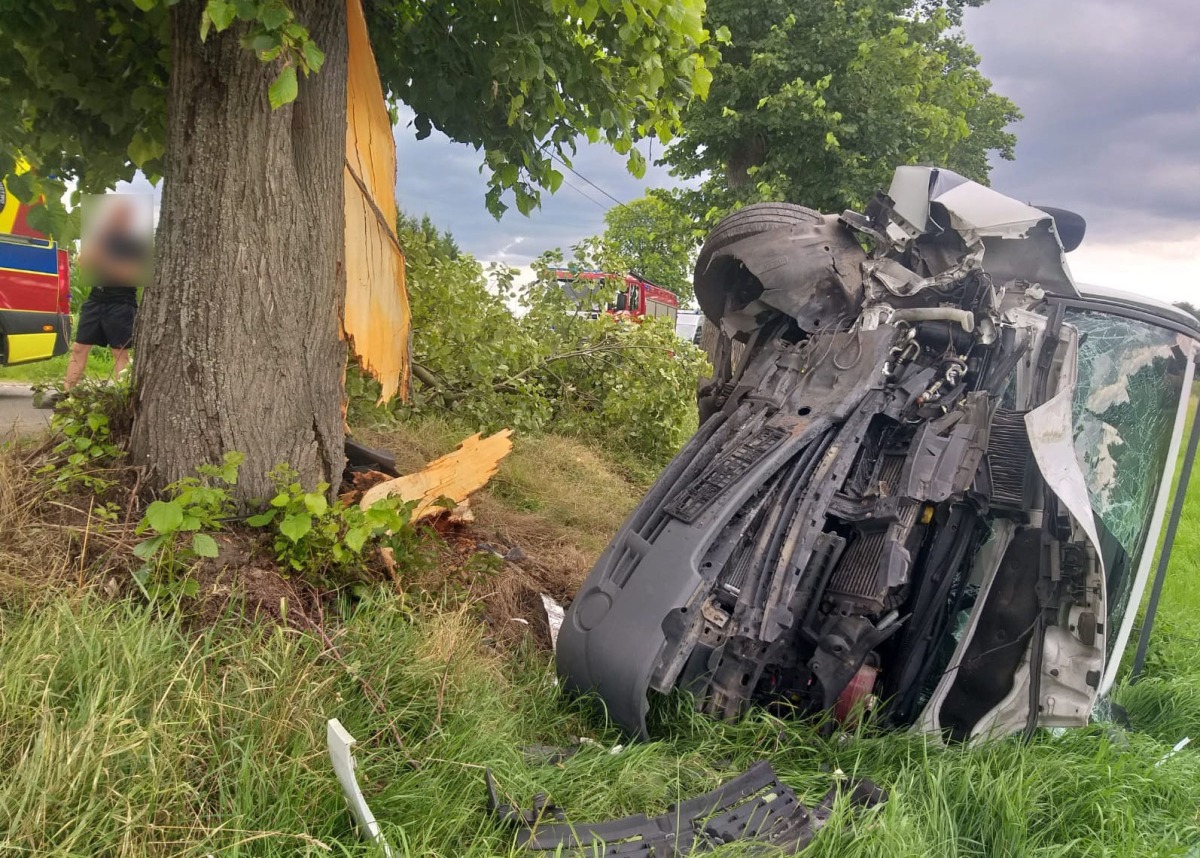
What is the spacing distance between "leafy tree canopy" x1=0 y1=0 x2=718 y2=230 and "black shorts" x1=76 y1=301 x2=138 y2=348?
1759 millimetres

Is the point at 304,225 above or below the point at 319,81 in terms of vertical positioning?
below

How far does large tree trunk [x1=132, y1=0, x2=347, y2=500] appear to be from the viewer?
2787 millimetres

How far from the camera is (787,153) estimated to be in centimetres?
1267

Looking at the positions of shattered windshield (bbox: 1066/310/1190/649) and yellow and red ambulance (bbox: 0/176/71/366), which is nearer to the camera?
shattered windshield (bbox: 1066/310/1190/649)

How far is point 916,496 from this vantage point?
292 cm

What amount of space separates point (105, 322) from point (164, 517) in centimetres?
383

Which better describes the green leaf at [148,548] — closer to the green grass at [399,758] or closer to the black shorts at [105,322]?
the green grass at [399,758]

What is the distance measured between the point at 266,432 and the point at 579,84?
7.53ft

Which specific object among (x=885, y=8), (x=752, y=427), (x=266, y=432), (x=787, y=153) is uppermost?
(x=885, y=8)

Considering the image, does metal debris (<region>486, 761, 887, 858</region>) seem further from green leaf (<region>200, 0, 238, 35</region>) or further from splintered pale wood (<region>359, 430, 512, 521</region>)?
green leaf (<region>200, 0, 238, 35</region>)

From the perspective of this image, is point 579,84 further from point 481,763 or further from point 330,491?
point 481,763

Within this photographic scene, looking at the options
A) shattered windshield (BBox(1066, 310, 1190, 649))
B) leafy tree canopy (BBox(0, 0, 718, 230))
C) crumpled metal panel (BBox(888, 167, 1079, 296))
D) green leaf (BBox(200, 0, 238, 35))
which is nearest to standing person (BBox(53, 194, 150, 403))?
leafy tree canopy (BBox(0, 0, 718, 230))

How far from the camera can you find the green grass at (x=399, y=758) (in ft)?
5.72

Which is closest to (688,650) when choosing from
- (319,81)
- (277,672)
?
(277,672)
